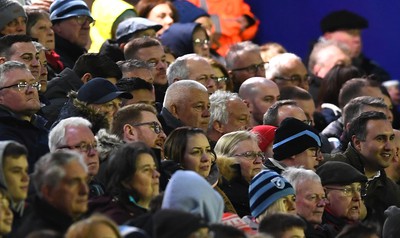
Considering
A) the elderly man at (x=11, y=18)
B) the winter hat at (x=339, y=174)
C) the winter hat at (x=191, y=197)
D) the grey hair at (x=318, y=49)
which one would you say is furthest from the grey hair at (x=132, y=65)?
the grey hair at (x=318, y=49)

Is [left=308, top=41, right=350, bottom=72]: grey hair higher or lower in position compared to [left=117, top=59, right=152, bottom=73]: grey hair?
lower

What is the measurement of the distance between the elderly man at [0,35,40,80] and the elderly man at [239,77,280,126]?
203cm

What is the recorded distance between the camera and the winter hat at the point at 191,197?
7406mm

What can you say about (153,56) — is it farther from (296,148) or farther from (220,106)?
(296,148)

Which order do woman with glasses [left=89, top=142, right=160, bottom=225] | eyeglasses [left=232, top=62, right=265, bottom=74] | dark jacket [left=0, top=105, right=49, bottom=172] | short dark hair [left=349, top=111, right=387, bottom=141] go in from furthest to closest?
eyeglasses [left=232, top=62, right=265, bottom=74], short dark hair [left=349, top=111, right=387, bottom=141], dark jacket [left=0, top=105, right=49, bottom=172], woman with glasses [left=89, top=142, right=160, bottom=225]

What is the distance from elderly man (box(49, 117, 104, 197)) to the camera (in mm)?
8188

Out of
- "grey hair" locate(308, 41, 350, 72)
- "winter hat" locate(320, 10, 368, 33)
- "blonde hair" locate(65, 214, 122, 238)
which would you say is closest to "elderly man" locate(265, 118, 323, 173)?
"blonde hair" locate(65, 214, 122, 238)

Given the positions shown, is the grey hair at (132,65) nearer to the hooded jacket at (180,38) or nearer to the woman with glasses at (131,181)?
the hooded jacket at (180,38)

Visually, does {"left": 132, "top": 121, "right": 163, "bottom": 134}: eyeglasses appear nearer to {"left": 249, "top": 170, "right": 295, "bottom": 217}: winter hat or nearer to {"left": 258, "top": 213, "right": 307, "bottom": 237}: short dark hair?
{"left": 249, "top": 170, "right": 295, "bottom": 217}: winter hat

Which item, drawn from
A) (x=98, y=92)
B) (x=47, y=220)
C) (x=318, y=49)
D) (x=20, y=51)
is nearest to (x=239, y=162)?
(x=98, y=92)

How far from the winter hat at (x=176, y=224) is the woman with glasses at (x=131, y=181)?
677 mm

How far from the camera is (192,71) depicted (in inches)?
433

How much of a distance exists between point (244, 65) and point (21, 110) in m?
3.66

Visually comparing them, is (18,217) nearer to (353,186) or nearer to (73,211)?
(73,211)
